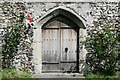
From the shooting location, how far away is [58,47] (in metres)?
5.14

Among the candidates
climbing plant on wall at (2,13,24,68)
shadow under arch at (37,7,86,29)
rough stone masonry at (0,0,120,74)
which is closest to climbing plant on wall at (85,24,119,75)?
rough stone masonry at (0,0,120,74)

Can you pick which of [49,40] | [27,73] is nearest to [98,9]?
[49,40]

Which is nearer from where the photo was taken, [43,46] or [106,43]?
[106,43]

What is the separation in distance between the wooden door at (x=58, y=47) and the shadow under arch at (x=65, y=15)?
0.27 metres

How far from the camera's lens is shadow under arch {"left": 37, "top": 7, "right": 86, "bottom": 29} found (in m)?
4.81

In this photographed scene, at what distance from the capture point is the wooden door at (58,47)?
5129mm

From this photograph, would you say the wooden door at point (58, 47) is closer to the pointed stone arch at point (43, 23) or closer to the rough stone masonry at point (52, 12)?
the pointed stone arch at point (43, 23)

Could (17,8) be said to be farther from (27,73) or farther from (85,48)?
(85,48)

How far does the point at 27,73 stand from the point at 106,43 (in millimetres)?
2636

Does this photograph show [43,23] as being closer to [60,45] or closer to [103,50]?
[60,45]

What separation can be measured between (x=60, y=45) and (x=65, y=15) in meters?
1.03

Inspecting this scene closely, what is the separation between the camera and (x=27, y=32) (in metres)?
4.86

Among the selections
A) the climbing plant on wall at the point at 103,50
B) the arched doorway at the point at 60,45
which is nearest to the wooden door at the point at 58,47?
the arched doorway at the point at 60,45

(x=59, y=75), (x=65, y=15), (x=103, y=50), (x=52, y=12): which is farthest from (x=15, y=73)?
(x=103, y=50)
